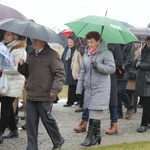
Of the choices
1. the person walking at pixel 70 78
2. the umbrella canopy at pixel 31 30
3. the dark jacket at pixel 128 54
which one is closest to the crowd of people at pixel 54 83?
the umbrella canopy at pixel 31 30

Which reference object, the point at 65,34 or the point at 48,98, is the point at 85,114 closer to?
the point at 48,98

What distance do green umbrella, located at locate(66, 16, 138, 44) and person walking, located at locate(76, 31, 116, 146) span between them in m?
0.18

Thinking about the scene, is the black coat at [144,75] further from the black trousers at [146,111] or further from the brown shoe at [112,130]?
the brown shoe at [112,130]

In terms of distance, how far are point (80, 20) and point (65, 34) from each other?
4.36m

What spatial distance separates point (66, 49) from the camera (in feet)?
31.8

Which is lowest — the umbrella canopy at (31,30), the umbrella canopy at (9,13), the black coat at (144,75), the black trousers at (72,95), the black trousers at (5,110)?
the black trousers at (72,95)

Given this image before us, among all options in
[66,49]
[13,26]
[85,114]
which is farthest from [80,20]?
[66,49]

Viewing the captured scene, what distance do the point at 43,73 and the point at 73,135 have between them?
187cm

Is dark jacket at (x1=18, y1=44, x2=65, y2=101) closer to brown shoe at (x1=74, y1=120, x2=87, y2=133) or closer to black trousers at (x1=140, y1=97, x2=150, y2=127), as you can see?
brown shoe at (x1=74, y1=120, x2=87, y2=133)

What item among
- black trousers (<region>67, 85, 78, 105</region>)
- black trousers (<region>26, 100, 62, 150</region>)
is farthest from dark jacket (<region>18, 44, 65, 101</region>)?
black trousers (<region>67, 85, 78, 105</region>)

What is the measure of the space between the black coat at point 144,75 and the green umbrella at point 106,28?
119 cm

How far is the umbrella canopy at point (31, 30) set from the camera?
16.1 ft

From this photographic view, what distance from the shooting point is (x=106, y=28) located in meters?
6.09

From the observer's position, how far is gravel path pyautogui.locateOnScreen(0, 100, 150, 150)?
234 inches
